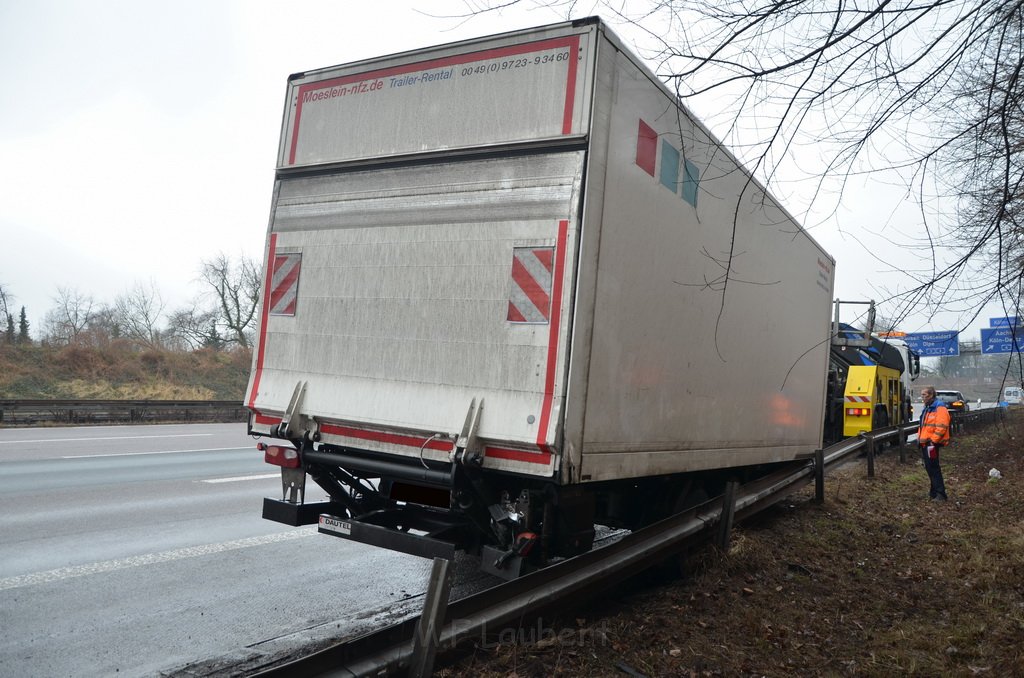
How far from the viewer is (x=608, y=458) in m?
4.63

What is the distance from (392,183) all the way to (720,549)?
397 centimetres

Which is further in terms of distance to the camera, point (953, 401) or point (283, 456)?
point (953, 401)

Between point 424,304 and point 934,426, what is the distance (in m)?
9.46

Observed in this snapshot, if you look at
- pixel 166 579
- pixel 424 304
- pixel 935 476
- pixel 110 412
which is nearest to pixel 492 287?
pixel 424 304

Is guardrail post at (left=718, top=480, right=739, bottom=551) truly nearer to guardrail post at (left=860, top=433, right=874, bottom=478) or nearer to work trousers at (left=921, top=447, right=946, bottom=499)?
work trousers at (left=921, top=447, right=946, bottom=499)

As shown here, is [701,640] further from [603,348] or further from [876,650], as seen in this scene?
[603,348]

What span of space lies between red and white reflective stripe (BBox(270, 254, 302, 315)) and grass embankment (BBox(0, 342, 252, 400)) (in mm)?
27423

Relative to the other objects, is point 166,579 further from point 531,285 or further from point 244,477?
point 244,477

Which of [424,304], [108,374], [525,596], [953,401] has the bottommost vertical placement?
[525,596]

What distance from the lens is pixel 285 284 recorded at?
5430mm

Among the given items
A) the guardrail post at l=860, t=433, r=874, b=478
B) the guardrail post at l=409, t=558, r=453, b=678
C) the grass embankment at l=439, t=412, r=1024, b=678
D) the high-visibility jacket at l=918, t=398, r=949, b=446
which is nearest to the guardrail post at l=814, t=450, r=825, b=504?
the grass embankment at l=439, t=412, r=1024, b=678

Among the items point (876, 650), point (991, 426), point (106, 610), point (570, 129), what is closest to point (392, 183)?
point (570, 129)

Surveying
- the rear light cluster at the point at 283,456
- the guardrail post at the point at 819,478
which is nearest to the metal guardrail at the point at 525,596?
the rear light cluster at the point at 283,456

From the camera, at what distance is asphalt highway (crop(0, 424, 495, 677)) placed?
4379 mm
